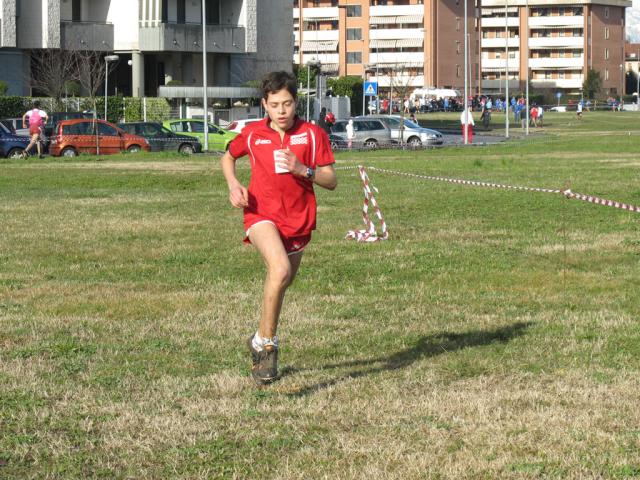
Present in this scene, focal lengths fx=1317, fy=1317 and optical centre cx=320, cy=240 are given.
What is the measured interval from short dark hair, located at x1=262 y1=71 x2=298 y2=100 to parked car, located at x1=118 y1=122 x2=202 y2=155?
39.2 metres

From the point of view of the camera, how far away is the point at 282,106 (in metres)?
7.80

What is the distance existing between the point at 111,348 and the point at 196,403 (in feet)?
6.62

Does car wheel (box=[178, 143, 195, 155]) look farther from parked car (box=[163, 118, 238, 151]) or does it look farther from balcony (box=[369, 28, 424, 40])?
balcony (box=[369, 28, 424, 40])

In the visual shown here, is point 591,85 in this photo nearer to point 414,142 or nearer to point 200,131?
point 414,142

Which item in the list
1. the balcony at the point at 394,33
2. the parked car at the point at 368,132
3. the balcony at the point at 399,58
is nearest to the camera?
the parked car at the point at 368,132

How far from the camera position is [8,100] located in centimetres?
6162

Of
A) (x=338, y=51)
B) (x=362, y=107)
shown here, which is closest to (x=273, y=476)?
(x=362, y=107)

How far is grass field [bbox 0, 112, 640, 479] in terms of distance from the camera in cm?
636

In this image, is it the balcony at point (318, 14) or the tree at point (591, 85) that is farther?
the tree at point (591, 85)

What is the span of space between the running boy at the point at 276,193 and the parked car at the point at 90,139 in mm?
36434

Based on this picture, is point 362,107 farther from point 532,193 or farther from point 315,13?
point 532,193

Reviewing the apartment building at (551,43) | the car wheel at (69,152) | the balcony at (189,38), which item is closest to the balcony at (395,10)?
the apartment building at (551,43)

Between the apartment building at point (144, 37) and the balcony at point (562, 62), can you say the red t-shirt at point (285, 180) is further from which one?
the balcony at point (562, 62)

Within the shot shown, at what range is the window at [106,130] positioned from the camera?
44844mm
